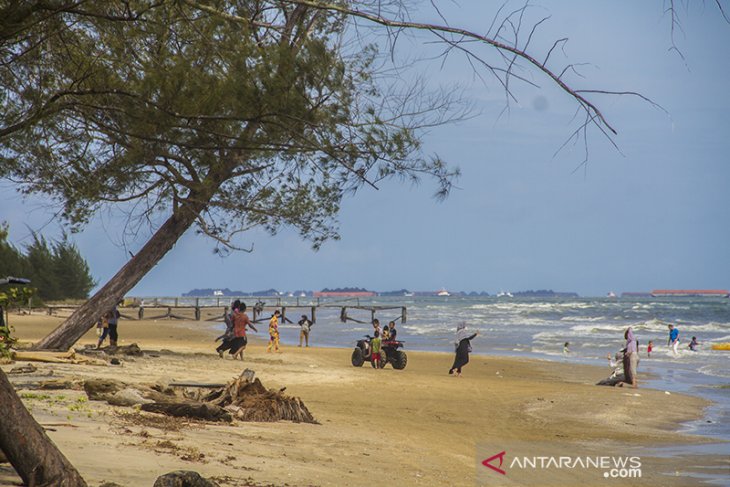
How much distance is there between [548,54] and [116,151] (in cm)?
549

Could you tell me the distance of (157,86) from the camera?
6.59 metres

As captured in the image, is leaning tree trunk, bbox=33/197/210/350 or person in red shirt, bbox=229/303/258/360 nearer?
leaning tree trunk, bbox=33/197/210/350

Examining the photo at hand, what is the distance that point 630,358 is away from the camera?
17.4 metres

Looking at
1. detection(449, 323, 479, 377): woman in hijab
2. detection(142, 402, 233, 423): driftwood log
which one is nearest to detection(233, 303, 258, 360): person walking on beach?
detection(449, 323, 479, 377): woman in hijab

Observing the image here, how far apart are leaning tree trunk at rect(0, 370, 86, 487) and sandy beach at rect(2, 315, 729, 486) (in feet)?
2.31

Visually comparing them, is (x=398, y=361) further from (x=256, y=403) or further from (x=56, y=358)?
(x=256, y=403)

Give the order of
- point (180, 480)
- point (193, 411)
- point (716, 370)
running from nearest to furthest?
point (180, 480), point (193, 411), point (716, 370)

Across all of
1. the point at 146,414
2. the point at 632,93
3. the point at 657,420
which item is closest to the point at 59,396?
the point at 146,414

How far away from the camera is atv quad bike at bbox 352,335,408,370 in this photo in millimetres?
21078

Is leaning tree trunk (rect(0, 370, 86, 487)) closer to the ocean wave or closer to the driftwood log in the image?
the driftwood log

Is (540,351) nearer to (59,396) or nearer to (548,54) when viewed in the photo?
(59,396)

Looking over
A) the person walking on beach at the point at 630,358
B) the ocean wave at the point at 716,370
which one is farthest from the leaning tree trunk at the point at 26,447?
the ocean wave at the point at 716,370

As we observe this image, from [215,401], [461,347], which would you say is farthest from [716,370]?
[215,401]

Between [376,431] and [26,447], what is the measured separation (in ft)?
19.2
